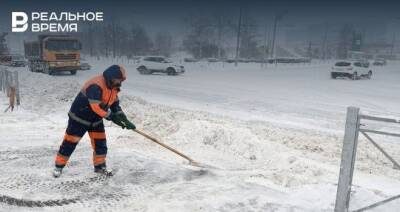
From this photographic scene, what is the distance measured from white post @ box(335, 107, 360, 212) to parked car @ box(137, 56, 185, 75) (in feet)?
80.8

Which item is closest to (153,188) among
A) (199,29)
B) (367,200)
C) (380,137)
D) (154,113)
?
(367,200)

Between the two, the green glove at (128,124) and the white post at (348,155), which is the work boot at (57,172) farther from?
the white post at (348,155)

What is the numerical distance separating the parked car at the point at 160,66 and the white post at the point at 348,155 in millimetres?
24634

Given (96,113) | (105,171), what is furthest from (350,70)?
(96,113)

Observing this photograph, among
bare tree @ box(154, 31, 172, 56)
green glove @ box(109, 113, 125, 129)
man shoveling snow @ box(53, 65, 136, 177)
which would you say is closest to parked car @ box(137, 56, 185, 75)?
man shoveling snow @ box(53, 65, 136, 177)

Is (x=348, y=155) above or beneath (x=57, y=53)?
beneath

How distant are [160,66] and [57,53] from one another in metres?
7.37

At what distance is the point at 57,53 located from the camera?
25516mm

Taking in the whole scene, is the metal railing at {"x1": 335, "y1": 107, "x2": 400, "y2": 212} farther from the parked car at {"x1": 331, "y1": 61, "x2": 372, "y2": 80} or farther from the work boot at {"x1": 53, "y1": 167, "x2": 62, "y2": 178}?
the parked car at {"x1": 331, "y1": 61, "x2": 372, "y2": 80}

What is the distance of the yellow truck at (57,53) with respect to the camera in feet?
83.1

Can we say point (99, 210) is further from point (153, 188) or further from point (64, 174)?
point (64, 174)

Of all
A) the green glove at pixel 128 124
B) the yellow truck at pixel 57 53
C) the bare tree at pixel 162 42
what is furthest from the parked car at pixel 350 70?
the bare tree at pixel 162 42

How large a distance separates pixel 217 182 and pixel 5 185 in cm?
292

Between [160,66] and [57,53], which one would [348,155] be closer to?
[57,53]
